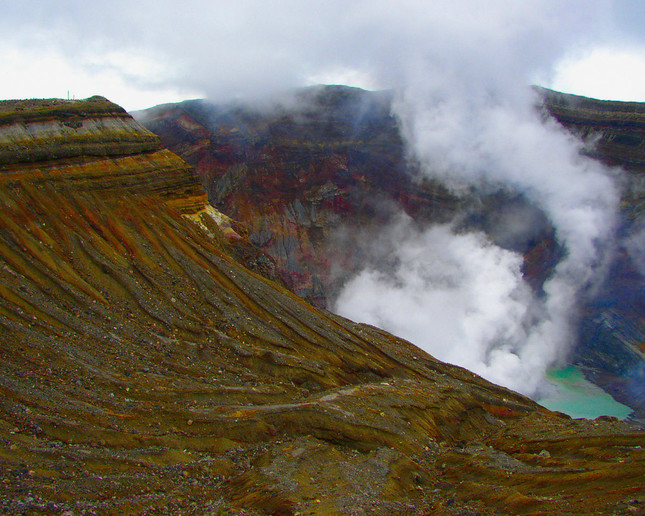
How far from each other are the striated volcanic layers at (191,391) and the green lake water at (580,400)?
12351mm

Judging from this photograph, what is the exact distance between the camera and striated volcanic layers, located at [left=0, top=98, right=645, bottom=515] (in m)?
13.8

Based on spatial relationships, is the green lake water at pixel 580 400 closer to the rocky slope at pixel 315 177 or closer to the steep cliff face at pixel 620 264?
the steep cliff face at pixel 620 264

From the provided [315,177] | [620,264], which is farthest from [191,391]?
[620,264]

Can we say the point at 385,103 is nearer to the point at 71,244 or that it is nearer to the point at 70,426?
the point at 71,244

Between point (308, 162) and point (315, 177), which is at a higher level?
point (308, 162)

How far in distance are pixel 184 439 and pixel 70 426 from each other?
355 centimetres

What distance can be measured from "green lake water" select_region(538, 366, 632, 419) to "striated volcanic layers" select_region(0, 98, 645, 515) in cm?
1235

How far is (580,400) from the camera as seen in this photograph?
132 feet

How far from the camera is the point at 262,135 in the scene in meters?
59.3

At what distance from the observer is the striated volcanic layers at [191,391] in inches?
542

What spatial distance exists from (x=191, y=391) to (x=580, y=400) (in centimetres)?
3390

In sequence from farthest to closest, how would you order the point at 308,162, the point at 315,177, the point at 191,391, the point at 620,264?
the point at 315,177 < the point at 308,162 < the point at 620,264 < the point at 191,391

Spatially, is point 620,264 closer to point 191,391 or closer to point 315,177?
point 315,177

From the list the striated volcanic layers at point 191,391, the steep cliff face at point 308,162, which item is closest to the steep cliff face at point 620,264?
the steep cliff face at point 308,162
